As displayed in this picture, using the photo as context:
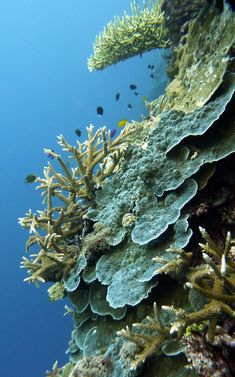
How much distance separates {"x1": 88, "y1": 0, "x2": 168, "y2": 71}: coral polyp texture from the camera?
6906mm

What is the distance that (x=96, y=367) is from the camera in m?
2.66

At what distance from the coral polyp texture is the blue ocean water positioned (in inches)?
1322

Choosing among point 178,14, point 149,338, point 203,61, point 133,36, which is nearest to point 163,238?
point 149,338

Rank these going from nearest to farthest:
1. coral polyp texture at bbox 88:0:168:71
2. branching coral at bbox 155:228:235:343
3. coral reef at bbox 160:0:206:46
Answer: branching coral at bbox 155:228:235:343
coral reef at bbox 160:0:206:46
coral polyp texture at bbox 88:0:168:71

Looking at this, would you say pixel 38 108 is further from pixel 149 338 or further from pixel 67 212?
pixel 149 338

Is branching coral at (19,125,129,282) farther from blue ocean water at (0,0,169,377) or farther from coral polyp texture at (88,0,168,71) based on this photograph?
blue ocean water at (0,0,169,377)

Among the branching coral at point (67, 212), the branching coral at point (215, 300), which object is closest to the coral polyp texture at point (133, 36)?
the branching coral at point (67, 212)

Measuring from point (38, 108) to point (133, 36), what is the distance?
272ft

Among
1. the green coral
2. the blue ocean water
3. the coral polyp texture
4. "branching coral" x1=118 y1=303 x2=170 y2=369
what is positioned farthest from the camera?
the blue ocean water

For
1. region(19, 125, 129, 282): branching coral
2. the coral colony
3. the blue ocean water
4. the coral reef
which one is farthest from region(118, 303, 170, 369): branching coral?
the blue ocean water

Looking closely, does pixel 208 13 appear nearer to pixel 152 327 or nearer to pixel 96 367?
pixel 152 327

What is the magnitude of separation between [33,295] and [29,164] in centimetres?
3175

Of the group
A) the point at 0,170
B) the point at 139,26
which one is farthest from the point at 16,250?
the point at 139,26

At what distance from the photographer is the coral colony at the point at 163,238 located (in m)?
2.18
